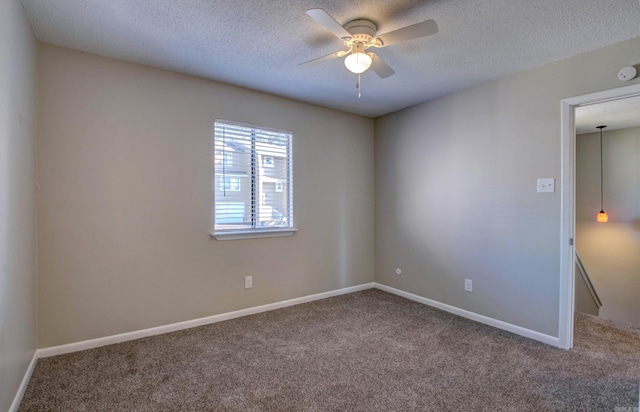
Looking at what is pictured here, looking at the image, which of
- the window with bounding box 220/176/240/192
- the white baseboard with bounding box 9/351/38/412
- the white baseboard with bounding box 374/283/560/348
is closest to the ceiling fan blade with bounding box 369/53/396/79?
the window with bounding box 220/176/240/192

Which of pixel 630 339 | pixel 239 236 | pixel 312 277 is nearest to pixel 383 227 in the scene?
pixel 312 277

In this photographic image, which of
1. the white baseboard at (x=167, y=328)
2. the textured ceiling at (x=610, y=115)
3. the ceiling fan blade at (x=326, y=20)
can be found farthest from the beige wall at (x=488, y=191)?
the ceiling fan blade at (x=326, y=20)

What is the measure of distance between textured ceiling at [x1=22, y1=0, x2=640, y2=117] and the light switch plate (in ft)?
3.21

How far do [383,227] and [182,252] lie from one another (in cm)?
253

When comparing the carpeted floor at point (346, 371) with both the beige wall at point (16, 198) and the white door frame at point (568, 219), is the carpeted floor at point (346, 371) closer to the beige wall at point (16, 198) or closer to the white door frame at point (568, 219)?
the white door frame at point (568, 219)

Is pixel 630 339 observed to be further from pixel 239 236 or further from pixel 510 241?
pixel 239 236

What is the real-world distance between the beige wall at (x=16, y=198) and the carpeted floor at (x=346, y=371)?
325 millimetres

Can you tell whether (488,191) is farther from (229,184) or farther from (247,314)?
(247,314)

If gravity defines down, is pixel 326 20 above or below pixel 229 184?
above

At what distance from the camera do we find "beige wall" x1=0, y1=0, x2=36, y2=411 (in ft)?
5.26

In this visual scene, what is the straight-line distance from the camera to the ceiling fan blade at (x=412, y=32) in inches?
67.2

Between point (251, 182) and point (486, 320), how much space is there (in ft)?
8.98

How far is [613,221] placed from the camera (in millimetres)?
4598

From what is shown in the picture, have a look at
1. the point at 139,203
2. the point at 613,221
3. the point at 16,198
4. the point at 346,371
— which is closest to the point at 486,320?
the point at 346,371
